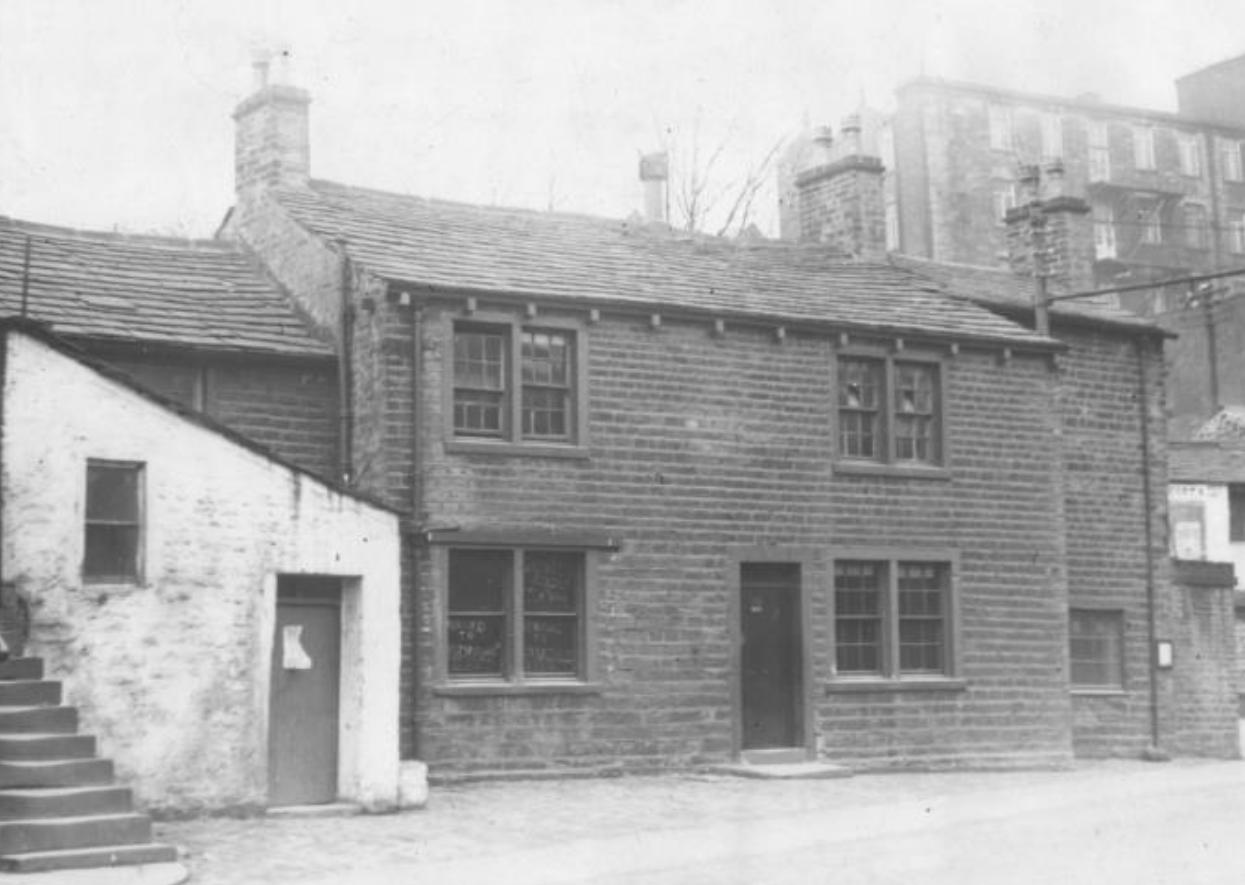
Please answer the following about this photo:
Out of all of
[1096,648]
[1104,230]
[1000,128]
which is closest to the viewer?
[1096,648]

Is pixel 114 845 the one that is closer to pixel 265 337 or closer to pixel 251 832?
pixel 251 832

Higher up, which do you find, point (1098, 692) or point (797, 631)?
point (797, 631)

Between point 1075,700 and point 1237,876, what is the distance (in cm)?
1307

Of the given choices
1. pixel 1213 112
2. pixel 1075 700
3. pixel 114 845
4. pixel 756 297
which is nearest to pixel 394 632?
pixel 114 845

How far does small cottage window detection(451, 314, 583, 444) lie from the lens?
65.0 feet

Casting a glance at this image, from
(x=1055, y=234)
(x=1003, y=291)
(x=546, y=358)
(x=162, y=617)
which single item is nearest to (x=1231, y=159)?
(x=1055, y=234)

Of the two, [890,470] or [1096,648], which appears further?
[1096,648]

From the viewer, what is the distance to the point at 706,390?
69.6 feet

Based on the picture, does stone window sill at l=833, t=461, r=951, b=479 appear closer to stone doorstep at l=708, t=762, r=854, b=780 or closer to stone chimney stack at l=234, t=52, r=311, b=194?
stone doorstep at l=708, t=762, r=854, b=780

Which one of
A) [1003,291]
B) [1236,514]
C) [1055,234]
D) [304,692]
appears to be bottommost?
[304,692]

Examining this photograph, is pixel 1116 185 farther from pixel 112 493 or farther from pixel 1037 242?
pixel 112 493

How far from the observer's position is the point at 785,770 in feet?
66.7

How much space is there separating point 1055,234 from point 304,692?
1641cm

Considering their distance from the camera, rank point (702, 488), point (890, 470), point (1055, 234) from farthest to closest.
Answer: point (1055, 234)
point (890, 470)
point (702, 488)
